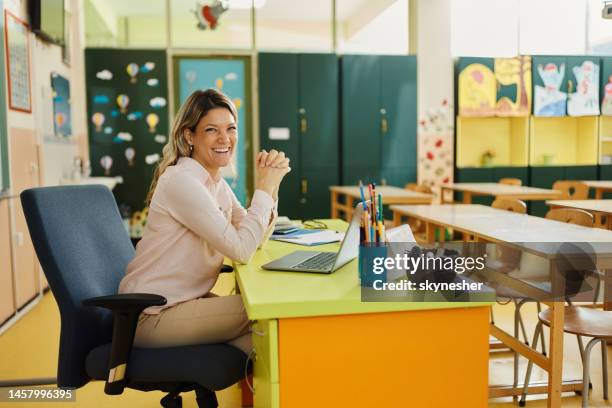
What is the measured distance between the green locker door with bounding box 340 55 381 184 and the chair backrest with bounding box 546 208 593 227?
419cm

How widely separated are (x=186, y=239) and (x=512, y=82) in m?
6.86

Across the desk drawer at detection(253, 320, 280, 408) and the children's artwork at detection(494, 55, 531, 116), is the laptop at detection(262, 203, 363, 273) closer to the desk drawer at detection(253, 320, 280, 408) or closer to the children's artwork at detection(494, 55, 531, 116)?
the desk drawer at detection(253, 320, 280, 408)

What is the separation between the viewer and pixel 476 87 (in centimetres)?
762

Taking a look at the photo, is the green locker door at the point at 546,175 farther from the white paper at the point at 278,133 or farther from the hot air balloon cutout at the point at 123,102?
the hot air balloon cutout at the point at 123,102

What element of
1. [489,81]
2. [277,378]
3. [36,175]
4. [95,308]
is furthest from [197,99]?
[489,81]

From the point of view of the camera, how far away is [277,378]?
1250 millimetres

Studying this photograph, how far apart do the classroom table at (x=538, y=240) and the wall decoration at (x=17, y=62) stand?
2857mm

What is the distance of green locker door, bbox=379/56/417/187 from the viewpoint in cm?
742

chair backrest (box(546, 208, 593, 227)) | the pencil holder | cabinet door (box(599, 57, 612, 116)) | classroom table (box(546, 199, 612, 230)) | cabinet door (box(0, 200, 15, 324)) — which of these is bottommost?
cabinet door (box(0, 200, 15, 324))

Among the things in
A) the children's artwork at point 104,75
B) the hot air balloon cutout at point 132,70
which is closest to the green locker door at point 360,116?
the hot air balloon cutout at point 132,70

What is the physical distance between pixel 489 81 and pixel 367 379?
22.9 feet

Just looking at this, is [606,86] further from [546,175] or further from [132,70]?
[132,70]

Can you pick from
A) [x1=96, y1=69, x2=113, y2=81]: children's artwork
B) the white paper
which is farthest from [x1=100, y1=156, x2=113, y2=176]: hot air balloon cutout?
the white paper

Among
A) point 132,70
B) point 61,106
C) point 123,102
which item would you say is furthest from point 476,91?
point 61,106
